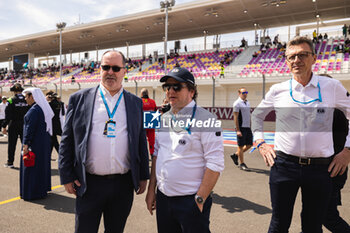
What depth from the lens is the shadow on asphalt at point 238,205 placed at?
3.81 meters

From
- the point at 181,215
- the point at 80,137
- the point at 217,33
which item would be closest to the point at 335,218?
the point at 181,215

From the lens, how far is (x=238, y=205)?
4008 millimetres

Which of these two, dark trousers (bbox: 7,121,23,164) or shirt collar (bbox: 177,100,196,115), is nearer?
shirt collar (bbox: 177,100,196,115)

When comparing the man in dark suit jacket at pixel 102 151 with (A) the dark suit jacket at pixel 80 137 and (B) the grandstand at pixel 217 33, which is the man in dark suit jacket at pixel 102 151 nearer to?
(A) the dark suit jacket at pixel 80 137

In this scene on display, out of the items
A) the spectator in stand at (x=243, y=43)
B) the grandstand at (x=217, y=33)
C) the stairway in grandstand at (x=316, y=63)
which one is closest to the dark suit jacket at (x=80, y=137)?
the grandstand at (x=217, y=33)

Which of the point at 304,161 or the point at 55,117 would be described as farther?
the point at 55,117

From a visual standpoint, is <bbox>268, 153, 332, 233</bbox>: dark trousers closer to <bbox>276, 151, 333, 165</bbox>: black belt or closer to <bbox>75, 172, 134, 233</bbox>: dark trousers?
<bbox>276, 151, 333, 165</bbox>: black belt

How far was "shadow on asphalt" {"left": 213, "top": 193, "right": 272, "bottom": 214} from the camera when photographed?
3812 mm

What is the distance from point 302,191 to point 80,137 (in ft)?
6.08

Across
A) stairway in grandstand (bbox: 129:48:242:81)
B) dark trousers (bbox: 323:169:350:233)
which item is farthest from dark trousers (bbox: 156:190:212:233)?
stairway in grandstand (bbox: 129:48:242:81)

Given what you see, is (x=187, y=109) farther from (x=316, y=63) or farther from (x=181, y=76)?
(x=316, y=63)

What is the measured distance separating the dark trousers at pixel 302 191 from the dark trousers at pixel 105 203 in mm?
1252

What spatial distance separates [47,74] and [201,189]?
150 feet

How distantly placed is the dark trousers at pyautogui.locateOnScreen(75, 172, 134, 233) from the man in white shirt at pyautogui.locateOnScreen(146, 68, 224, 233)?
347 millimetres
